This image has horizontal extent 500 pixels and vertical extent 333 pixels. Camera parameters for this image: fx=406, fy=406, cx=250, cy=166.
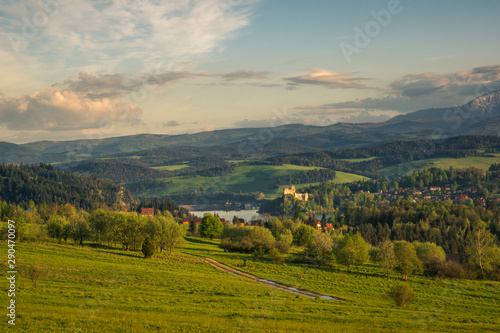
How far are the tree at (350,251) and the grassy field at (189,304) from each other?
47.8 feet

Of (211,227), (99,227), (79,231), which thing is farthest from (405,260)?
(211,227)

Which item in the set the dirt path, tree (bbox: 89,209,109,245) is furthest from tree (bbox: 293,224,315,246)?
tree (bbox: 89,209,109,245)

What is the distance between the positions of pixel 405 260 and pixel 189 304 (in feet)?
168

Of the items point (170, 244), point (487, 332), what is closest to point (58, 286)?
point (487, 332)

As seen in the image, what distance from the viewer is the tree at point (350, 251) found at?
7944 centimetres

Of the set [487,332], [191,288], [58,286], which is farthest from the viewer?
[191,288]

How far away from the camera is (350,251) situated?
79438mm

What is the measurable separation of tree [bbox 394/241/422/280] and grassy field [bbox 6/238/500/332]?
9090mm

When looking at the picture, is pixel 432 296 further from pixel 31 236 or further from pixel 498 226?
pixel 498 226

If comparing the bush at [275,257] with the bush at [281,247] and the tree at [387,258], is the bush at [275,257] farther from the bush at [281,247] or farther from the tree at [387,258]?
the tree at [387,258]

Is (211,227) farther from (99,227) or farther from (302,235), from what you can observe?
(99,227)

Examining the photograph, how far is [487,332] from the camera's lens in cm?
3152

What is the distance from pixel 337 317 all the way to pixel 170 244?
51.3 m

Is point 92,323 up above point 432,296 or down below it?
above
